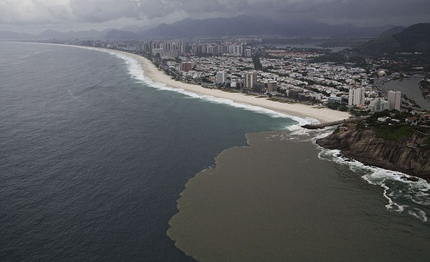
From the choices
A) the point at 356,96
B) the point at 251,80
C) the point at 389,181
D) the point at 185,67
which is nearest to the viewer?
the point at 389,181

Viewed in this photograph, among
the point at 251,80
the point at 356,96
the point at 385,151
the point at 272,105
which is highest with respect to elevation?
the point at 251,80

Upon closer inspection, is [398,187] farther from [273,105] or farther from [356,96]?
[273,105]

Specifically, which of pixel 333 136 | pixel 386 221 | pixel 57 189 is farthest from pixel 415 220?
pixel 57 189

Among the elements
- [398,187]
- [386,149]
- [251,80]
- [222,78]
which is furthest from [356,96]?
[222,78]

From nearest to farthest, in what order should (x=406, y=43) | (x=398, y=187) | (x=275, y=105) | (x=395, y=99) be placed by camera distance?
(x=398, y=187) → (x=395, y=99) → (x=275, y=105) → (x=406, y=43)

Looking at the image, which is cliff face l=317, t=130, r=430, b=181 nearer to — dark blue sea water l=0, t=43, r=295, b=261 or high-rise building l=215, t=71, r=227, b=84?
dark blue sea water l=0, t=43, r=295, b=261

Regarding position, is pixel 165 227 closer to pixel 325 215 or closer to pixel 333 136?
pixel 325 215
